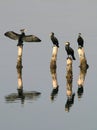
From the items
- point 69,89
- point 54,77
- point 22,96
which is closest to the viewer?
point 22,96

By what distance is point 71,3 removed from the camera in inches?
3898

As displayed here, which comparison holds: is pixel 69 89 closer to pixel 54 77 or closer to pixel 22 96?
pixel 22 96

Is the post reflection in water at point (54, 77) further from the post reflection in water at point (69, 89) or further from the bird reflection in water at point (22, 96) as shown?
the bird reflection in water at point (22, 96)

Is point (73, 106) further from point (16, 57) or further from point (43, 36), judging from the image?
point (43, 36)

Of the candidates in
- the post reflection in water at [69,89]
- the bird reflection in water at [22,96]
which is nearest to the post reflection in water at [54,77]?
the post reflection in water at [69,89]

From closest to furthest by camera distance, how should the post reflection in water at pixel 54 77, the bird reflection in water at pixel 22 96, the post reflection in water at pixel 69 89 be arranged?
the post reflection in water at pixel 69 89 < the bird reflection in water at pixel 22 96 < the post reflection in water at pixel 54 77

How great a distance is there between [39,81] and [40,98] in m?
5.48

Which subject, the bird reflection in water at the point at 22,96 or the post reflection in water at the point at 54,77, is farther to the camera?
the post reflection in water at the point at 54,77

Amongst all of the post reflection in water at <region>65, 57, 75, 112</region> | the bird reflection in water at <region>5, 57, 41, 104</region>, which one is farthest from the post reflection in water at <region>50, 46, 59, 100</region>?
the bird reflection in water at <region>5, 57, 41, 104</region>

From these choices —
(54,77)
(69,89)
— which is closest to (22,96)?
(69,89)

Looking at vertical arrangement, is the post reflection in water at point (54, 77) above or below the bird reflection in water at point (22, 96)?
above

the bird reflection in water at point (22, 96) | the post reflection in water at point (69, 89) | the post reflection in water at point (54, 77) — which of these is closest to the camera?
the post reflection in water at point (69, 89)

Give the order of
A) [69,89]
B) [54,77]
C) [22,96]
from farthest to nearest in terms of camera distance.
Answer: [54,77] → [69,89] → [22,96]

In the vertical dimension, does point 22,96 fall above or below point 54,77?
below
